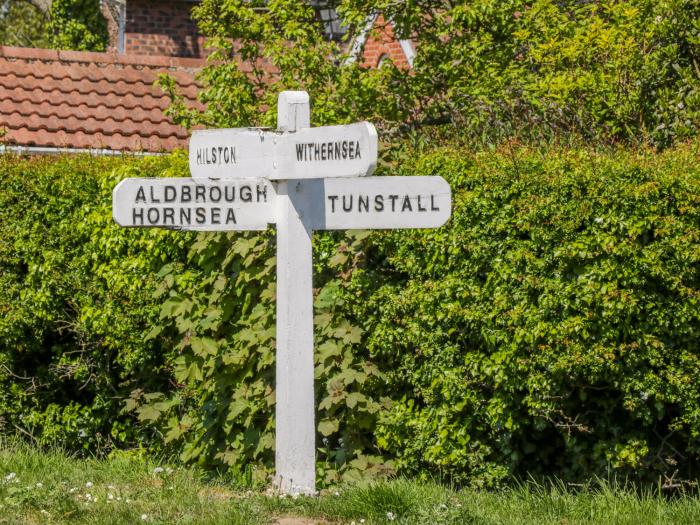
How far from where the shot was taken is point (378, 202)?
4.79 metres

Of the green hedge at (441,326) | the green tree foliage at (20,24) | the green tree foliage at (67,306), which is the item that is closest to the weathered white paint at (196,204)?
the green hedge at (441,326)

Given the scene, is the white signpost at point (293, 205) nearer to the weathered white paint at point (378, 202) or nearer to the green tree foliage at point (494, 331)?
the weathered white paint at point (378, 202)

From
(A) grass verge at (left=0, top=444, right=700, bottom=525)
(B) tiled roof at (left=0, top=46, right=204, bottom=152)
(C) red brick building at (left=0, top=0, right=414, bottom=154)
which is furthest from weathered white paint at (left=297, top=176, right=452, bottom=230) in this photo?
(B) tiled roof at (left=0, top=46, right=204, bottom=152)

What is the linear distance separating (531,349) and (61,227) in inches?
148

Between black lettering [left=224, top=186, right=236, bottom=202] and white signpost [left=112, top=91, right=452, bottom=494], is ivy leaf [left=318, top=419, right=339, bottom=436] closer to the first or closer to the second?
white signpost [left=112, top=91, right=452, bottom=494]

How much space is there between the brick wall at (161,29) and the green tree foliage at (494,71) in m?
9.61

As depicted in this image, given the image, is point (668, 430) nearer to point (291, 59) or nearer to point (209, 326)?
point (209, 326)

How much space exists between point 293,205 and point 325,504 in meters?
1.40

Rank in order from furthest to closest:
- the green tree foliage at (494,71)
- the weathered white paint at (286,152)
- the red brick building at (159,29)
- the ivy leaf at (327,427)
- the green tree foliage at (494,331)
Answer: the red brick building at (159,29) < the green tree foliage at (494,71) < the ivy leaf at (327,427) < the green tree foliage at (494,331) < the weathered white paint at (286,152)

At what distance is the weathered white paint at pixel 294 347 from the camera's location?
4.79m

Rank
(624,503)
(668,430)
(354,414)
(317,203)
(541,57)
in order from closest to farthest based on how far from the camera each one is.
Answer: (317,203)
(624,503)
(668,430)
(354,414)
(541,57)

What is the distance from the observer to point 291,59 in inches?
342

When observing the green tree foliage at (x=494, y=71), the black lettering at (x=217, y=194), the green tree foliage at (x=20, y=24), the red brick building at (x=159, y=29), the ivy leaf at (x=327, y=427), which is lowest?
the ivy leaf at (x=327, y=427)

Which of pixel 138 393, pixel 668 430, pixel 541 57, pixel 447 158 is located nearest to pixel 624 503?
pixel 668 430
